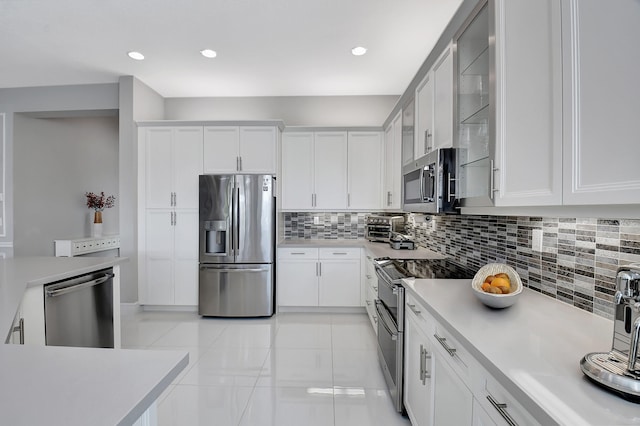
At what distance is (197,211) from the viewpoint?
3.84 m

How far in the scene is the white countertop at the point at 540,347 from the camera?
68 centimetres

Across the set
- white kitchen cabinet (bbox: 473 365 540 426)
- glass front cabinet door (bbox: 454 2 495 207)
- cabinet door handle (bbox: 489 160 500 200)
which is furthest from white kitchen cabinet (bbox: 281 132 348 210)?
white kitchen cabinet (bbox: 473 365 540 426)

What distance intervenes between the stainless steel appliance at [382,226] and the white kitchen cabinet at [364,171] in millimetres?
177

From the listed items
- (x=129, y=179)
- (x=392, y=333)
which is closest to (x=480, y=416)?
(x=392, y=333)

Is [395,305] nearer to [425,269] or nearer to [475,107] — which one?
[425,269]

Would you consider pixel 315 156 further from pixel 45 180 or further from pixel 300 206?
pixel 45 180

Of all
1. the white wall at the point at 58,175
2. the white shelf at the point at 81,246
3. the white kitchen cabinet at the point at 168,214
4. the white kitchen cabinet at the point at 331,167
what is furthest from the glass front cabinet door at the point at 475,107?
the white shelf at the point at 81,246

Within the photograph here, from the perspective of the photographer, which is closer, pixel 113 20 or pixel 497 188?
pixel 497 188

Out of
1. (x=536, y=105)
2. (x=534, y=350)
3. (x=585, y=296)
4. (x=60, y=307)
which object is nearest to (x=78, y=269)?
(x=60, y=307)

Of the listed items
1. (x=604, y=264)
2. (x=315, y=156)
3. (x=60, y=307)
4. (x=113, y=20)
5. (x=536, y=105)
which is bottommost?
(x=60, y=307)

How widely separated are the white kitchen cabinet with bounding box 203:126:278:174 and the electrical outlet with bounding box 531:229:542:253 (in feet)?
9.52

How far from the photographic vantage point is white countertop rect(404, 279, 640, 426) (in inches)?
26.8

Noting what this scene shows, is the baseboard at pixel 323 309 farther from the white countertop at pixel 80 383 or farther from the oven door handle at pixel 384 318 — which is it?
the white countertop at pixel 80 383

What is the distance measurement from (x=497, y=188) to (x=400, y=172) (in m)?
1.87
